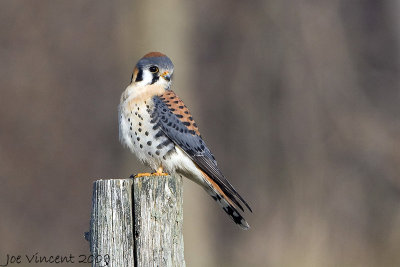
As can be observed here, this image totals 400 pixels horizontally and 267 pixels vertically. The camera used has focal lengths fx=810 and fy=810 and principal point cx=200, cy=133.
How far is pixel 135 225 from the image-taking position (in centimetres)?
378

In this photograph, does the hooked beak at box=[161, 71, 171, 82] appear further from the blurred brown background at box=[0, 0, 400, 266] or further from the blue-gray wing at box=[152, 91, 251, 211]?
the blurred brown background at box=[0, 0, 400, 266]

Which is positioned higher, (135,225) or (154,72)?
(154,72)

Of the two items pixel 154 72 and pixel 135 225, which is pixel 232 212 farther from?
pixel 135 225

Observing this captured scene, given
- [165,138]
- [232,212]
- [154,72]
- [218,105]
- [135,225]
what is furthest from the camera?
[218,105]

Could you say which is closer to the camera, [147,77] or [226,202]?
[226,202]

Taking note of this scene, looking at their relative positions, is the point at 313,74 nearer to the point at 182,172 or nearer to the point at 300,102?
the point at 300,102

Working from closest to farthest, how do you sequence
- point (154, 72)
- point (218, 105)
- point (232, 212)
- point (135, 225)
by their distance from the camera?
point (135, 225) < point (232, 212) < point (154, 72) < point (218, 105)

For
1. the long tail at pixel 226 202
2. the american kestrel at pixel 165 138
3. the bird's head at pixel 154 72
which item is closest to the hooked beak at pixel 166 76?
the bird's head at pixel 154 72

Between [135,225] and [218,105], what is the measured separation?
8272 millimetres

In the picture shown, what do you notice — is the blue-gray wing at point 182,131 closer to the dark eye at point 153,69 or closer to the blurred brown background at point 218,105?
the dark eye at point 153,69

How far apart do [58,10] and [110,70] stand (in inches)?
46.7

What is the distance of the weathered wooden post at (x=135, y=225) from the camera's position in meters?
3.76

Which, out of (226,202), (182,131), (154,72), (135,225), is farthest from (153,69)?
(135,225)

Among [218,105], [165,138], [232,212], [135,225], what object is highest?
[218,105]
